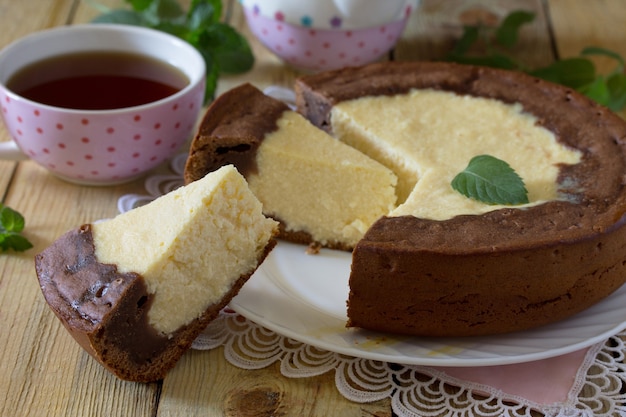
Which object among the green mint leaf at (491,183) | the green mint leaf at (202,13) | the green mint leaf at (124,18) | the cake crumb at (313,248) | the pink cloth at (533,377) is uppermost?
the green mint leaf at (491,183)

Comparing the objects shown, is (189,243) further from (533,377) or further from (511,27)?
(511,27)

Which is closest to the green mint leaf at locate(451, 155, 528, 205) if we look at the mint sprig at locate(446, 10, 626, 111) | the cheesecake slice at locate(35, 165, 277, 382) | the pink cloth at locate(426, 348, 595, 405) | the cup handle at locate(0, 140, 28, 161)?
the pink cloth at locate(426, 348, 595, 405)

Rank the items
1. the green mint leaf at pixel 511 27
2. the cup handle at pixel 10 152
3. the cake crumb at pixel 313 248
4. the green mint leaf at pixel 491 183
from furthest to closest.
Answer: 1. the green mint leaf at pixel 511 27
2. the cup handle at pixel 10 152
3. the cake crumb at pixel 313 248
4. the green mint leaf at pixel 491 183

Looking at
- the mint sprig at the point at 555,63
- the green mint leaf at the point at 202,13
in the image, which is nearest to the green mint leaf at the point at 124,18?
the green mint leaf at the point at 202,13

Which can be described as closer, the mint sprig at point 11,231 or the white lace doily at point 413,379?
the white lace doily at point 413,379

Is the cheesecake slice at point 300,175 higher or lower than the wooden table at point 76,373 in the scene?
higher

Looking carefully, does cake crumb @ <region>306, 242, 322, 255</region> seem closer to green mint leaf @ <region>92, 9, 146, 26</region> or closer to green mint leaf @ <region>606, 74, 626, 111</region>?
green mint leaf @ <region>92, 9, 146, 26</region>

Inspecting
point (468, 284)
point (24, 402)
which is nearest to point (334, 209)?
point (468, 284)

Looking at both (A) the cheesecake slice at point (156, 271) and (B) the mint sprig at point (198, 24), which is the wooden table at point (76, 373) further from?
(B) the mint sprig at point (198, 24)
